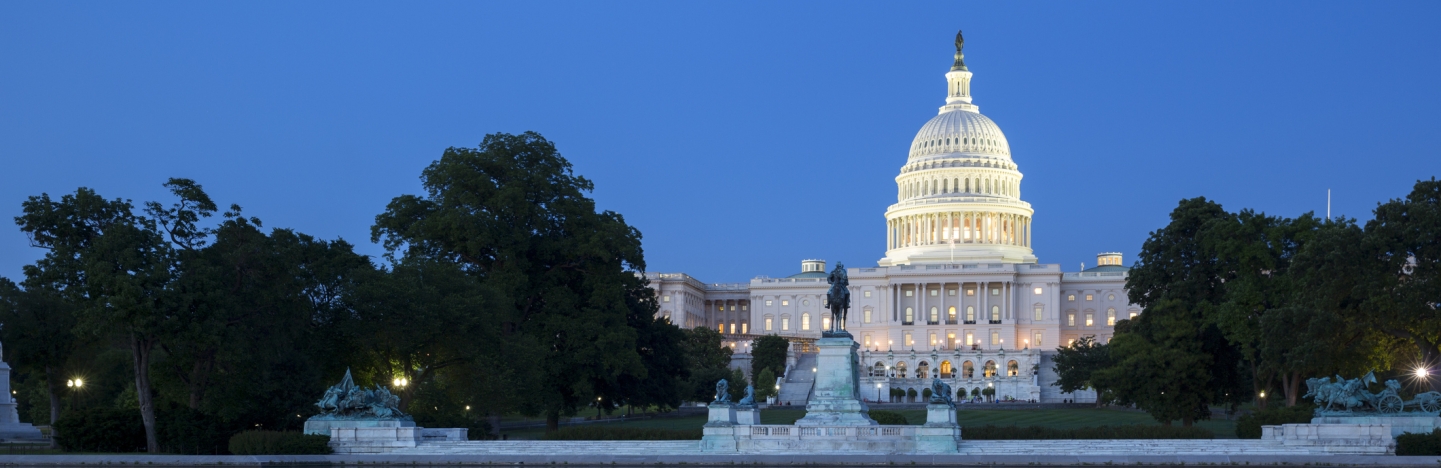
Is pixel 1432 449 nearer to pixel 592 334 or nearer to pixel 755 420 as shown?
pixel 755 420

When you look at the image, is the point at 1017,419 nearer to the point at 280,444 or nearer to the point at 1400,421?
the point at 1400,421

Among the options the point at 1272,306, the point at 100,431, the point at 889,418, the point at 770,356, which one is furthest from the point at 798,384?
the point at 100,431

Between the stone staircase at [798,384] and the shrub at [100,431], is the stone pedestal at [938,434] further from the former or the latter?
the stone staircase at [798,384]

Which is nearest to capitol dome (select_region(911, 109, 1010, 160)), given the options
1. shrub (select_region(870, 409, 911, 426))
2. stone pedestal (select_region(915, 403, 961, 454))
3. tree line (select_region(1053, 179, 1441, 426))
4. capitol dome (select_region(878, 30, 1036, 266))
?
capitol dome (select_region(878, 30, 1036, 266))

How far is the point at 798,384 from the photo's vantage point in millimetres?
117250

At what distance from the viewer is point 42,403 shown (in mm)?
72375

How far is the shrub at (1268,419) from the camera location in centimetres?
4781

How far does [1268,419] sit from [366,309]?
2814cm

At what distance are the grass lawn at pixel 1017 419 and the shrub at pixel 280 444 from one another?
1413cm

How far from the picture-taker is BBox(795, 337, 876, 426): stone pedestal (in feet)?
145

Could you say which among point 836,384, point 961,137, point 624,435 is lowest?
point 624,435

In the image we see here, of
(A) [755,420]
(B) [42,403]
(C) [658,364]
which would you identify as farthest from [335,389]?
(B) [42,403]

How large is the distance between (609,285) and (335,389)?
61.7 feet

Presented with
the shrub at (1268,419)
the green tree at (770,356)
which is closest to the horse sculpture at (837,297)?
the shrub at (1268,419)
